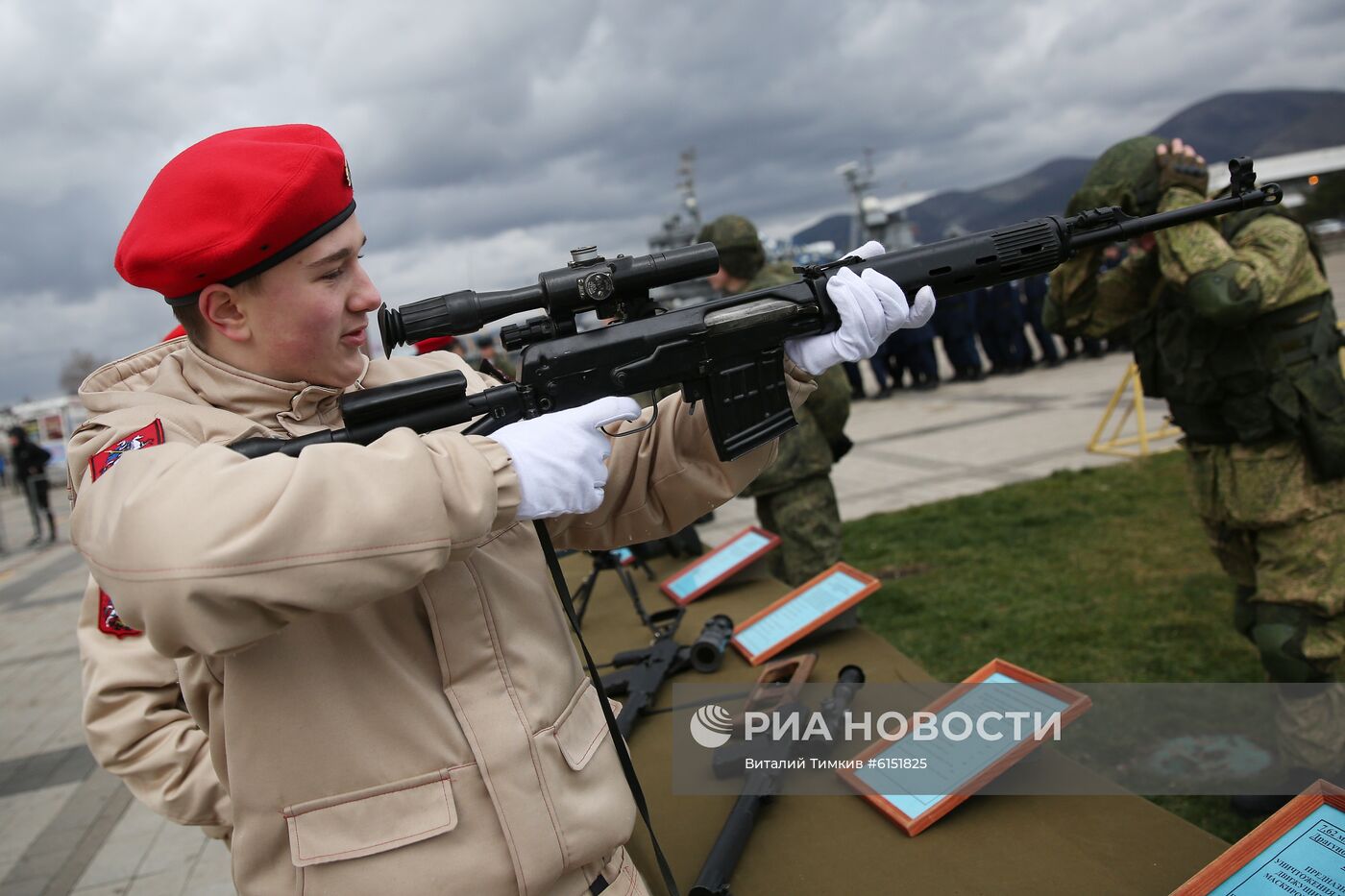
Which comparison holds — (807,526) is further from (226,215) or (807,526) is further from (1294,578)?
(226,215)

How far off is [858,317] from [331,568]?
1.37m

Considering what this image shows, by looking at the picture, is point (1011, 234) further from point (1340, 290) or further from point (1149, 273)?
point (1340, 290)

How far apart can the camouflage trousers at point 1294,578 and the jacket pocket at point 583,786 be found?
107 inches

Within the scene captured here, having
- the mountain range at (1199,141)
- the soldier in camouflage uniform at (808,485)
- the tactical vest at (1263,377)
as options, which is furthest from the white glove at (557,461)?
the mountain range at (1199,141)

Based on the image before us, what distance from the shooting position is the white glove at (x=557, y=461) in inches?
55.0

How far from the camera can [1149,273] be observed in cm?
373

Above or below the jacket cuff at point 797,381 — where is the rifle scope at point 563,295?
above

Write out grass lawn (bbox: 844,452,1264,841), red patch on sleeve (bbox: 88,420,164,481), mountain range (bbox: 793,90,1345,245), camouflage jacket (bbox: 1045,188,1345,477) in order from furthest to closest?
mountain range (bbox: 793,90,1345,245) < grass lawn (bbox: 844,452,1264,841) < camouflage jacket (bbox: 1045,188,1345,477) < red patch on sleeve (bbox: 88,420,164,481)

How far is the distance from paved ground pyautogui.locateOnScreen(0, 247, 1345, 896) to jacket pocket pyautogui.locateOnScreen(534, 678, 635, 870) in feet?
10.3

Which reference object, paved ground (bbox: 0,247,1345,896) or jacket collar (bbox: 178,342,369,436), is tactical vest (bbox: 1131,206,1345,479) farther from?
paved ground (bbox: 0,247,1345,896)

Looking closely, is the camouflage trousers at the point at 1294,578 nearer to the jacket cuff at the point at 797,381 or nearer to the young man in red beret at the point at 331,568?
the jacket cuff at the point at 797,381

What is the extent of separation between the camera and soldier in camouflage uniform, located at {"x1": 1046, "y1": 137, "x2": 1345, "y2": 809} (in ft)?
10.0

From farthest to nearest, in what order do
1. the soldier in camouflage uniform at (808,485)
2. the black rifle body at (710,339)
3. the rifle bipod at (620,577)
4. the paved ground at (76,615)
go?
1. the soldier in camouflage uniform at (808,485)
2. the paved ground at (76,615)
3. the rifle bipod at (620,577)
4. the black rifle body at (710,339)

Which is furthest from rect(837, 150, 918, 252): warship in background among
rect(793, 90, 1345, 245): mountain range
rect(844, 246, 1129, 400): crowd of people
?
rect(793, 90, 1345, 245): mountain range
